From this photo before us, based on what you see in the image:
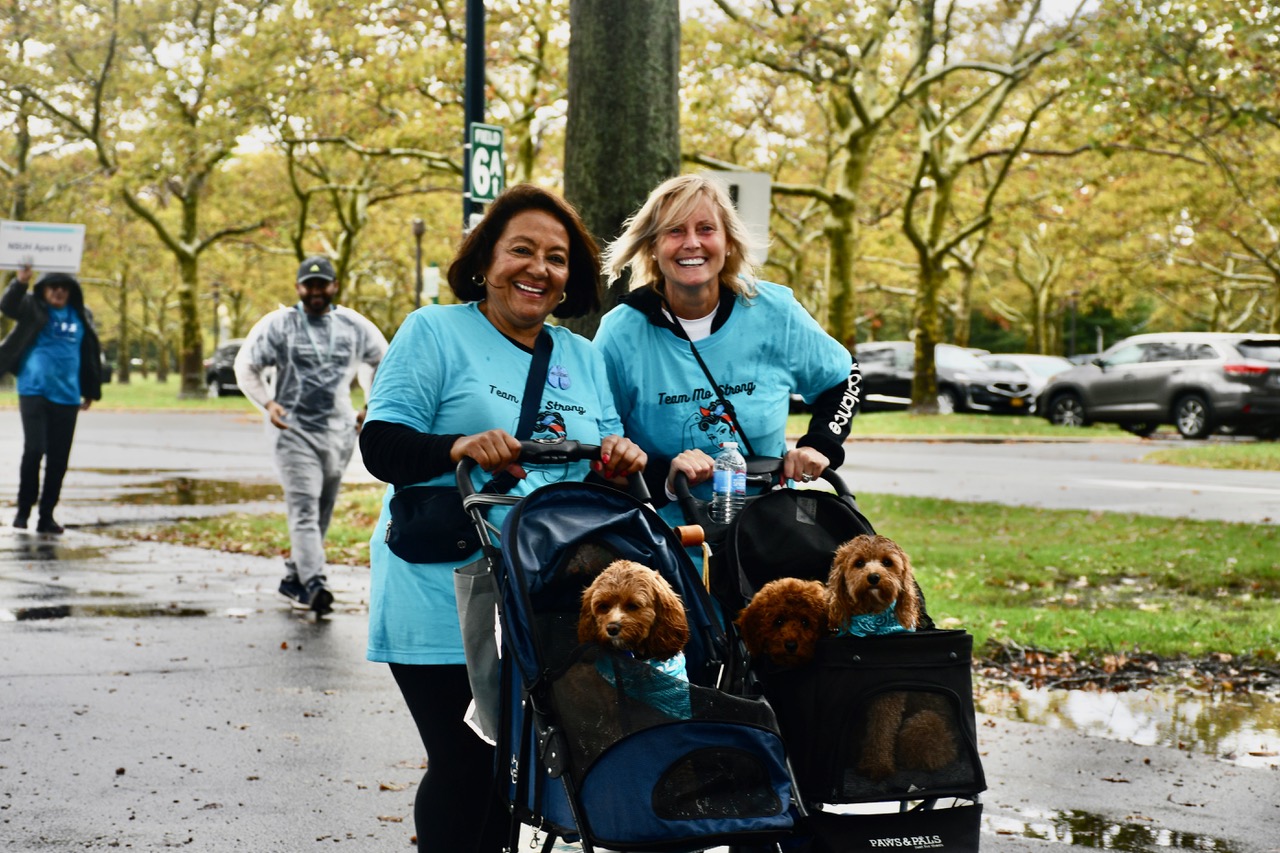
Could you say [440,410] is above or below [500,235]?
below

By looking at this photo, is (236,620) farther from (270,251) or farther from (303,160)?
Answer: (270,251)

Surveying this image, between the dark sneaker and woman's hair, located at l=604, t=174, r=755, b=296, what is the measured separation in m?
5.14

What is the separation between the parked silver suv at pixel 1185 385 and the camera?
24266 mm

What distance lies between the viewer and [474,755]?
3.56 meters

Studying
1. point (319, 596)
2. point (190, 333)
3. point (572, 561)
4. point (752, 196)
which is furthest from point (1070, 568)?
point (190, 333)

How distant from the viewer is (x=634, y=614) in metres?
2.90

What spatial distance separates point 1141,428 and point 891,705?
26.1 metres

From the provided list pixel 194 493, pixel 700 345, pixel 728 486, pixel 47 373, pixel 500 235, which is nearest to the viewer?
pixel 500 235

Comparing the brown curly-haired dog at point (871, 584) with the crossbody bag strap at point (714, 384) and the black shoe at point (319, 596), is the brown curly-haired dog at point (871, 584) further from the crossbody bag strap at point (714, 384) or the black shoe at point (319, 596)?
the black shoe at point (319, 596)

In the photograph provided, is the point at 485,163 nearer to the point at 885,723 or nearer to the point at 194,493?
the point at 194,493

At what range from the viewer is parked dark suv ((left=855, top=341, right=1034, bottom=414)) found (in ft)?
109

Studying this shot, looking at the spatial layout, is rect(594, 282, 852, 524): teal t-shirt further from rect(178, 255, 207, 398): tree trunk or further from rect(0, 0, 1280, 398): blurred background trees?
rect(178, 255, 207, 398): tree trunk

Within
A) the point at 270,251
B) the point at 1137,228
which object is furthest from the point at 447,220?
the point at 1137,228

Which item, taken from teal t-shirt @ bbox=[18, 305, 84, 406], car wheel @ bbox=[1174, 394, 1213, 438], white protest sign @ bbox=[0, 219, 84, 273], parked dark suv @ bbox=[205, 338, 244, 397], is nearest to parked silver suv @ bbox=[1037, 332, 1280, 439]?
car wheel @ bbox=[1174, 394, 1213, 438]
